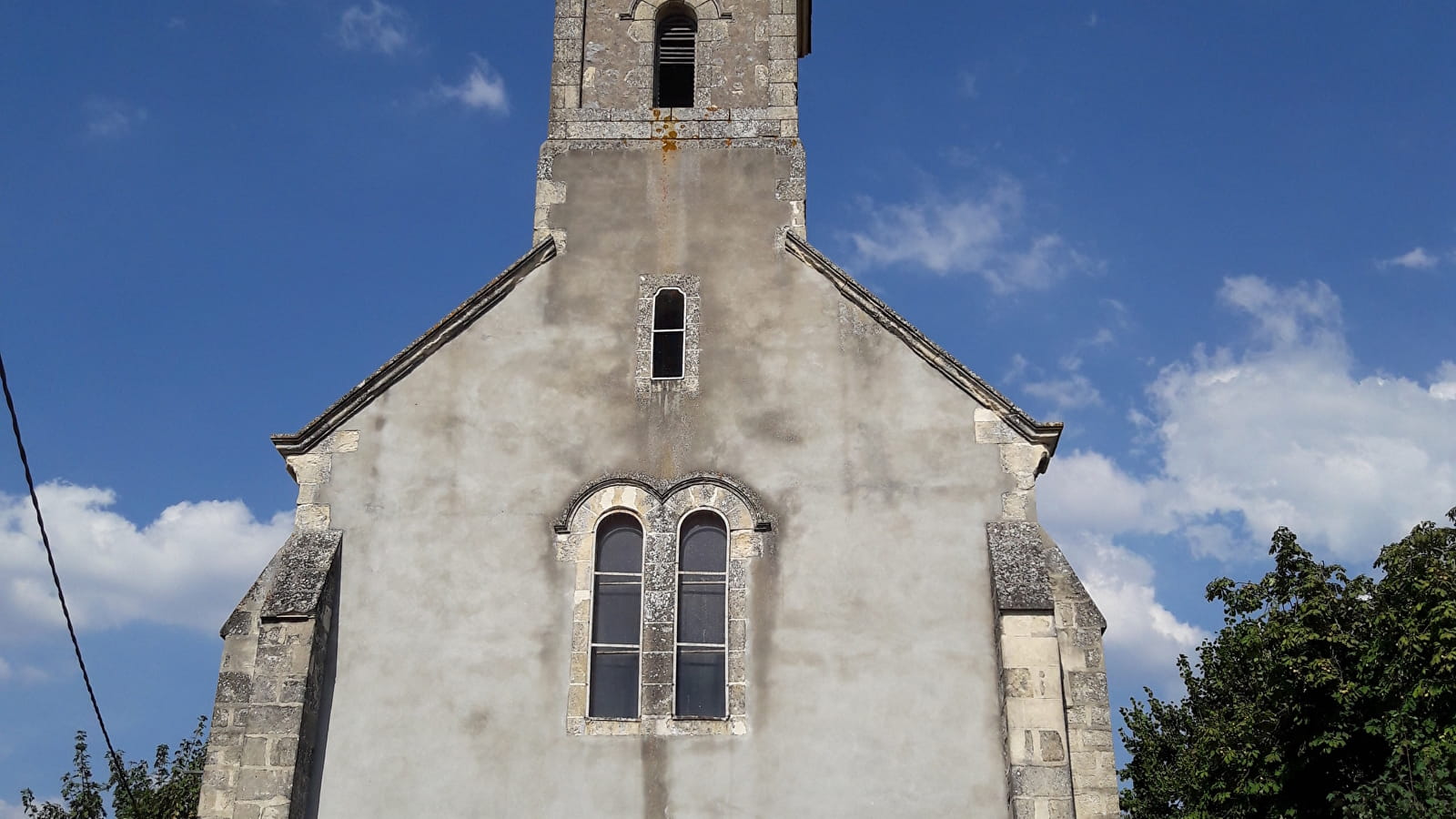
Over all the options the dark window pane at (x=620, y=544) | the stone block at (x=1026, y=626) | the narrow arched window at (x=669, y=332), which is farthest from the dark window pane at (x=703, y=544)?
the stone block at (x=1026, y=626)

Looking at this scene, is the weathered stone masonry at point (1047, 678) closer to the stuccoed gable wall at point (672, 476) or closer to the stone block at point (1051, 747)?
the stone block at point (1051, 747)

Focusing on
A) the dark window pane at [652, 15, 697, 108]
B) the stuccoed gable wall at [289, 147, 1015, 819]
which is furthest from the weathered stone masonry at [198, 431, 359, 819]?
the dark window pane at [652, 15, 697, 108]

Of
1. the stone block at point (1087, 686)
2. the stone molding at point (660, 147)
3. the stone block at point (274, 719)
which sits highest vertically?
the stone molding at point (660, 147)

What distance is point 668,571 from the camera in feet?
44.6

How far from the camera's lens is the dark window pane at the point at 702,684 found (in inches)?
517

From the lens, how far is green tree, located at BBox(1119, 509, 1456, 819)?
15055mm

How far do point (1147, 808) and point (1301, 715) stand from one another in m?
10.8

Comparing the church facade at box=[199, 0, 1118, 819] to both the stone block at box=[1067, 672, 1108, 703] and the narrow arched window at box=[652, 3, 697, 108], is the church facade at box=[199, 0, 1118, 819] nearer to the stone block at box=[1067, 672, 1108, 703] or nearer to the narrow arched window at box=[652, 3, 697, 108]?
the stone block at box=[1067, 672, 1108, 703]

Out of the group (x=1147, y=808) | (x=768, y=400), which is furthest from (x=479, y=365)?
(x=1147, y=808)

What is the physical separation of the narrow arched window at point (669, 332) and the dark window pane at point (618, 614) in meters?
2.32

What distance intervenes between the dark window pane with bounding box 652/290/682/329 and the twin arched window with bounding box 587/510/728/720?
2.28 metres

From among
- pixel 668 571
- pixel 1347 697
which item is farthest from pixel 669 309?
pixel 1347 697

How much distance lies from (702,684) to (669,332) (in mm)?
3784

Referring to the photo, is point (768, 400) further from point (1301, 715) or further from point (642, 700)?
point (1301, 715)
